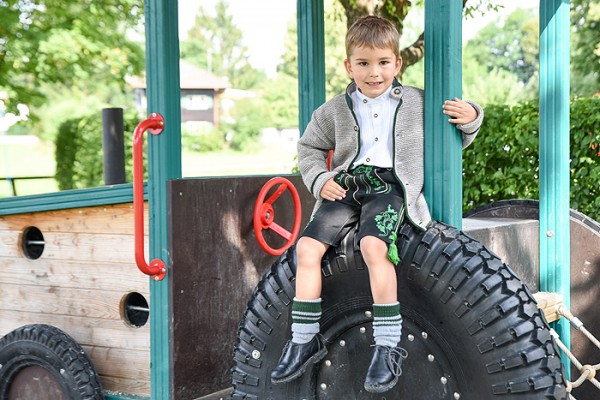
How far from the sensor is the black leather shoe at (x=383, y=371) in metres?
2.27

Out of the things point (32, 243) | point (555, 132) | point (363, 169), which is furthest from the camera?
point (32, 243)

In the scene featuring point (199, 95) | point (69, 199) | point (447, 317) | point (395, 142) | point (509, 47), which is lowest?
point (447, 317)

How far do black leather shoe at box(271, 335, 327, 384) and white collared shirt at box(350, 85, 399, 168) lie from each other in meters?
0.60

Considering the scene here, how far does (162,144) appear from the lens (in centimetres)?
309

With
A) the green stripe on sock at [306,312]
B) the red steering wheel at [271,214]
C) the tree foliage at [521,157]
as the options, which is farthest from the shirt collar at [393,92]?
the tree foliage at [521,157]

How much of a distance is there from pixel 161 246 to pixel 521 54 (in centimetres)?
5207

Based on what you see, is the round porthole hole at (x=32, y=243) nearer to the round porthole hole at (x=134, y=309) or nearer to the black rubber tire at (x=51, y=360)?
the black rubber tire at (x=51, y=360)

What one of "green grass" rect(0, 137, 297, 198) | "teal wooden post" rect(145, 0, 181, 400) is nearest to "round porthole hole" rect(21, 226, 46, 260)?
"teal wooden post" rect(145, 0, 181, 400)

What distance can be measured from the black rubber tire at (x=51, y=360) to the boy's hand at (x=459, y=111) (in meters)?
2.03

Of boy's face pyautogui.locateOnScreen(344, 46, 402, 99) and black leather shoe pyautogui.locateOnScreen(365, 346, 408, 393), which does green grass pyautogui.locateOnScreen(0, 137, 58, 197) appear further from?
black leather shoe pyautogui.locateOnScreen(365, 346, 408, 393)

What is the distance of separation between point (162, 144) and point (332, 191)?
87 centimetres

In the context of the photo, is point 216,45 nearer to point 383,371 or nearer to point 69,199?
point 69,199

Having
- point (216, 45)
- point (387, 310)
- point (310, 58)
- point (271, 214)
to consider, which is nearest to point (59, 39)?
point (310, 58)

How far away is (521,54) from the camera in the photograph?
51.9 metres
